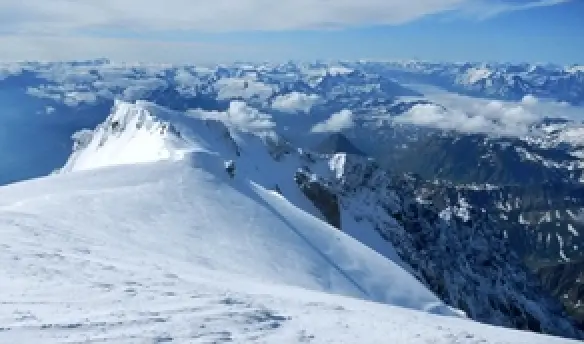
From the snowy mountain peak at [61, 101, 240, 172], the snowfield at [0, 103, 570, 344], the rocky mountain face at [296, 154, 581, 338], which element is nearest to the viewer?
the snowfield at [0, 103, 570, 344]

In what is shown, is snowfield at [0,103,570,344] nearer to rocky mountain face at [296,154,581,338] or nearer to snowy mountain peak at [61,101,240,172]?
snowy mountain peak at [61,101,240,172]

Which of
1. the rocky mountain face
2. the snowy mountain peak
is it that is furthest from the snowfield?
the rocky mountain face

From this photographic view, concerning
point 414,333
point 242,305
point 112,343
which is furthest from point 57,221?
point 414,333

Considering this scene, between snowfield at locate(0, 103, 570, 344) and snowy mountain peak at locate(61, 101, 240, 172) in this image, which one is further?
snowy mountain peak at locate(61, 101, 240, 172)

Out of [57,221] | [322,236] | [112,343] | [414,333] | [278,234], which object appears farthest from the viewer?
[322,236]

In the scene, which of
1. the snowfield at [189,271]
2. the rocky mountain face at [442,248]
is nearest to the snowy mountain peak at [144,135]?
the snowfield at [189,271]

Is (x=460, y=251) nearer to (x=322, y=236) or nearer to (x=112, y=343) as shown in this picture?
(x=322, y=236)
